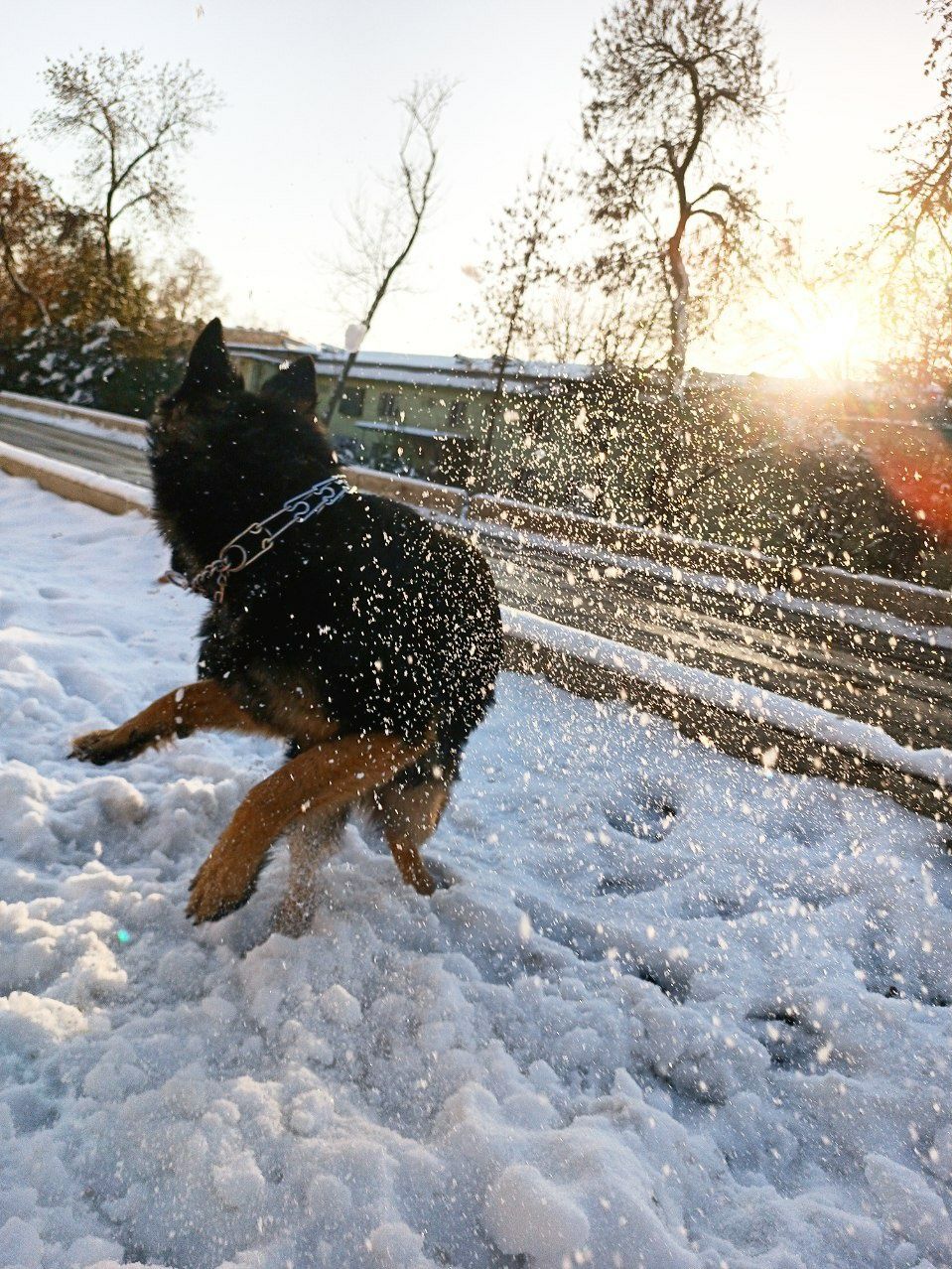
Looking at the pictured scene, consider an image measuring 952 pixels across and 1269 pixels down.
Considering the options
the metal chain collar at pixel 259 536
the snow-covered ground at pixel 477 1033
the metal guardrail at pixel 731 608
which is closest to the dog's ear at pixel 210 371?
the metal chain collar at pixel 259 536

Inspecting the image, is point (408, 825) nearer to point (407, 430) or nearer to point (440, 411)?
point (407, 430)

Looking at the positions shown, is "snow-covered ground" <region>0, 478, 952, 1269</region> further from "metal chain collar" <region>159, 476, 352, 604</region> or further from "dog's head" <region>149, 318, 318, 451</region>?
"dog's head" <region>149, 318, 318, 451</region>

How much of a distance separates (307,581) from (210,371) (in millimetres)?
905

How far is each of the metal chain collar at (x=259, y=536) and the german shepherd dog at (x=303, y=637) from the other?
0.06 feet

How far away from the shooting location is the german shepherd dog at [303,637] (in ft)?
7.67

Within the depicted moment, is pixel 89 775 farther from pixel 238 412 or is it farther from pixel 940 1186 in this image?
pixel 940 1186

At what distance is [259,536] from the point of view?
8.21 ft

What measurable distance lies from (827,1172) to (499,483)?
26.1 meters

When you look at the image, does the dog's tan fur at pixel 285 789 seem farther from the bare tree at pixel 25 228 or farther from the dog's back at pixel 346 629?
the bare tree at pixel 25 228

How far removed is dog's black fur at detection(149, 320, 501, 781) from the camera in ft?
7.78

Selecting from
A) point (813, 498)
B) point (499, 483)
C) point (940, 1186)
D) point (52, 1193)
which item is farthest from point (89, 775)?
point (499, 483)

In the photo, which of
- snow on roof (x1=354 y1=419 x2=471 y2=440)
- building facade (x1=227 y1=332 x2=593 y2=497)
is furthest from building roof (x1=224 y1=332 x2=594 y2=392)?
snow on roof (x1=354 y1=419 x2=471 y2=440)

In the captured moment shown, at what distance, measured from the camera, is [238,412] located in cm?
265

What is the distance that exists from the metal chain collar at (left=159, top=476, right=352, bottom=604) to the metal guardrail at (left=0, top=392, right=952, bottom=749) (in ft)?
14.0
